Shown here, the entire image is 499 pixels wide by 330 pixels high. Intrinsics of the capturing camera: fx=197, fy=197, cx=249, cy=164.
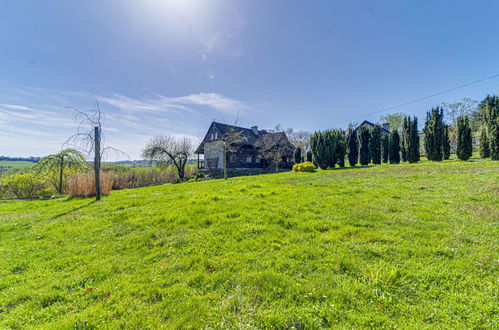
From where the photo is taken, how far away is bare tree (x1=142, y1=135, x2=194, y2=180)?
93.7 ft

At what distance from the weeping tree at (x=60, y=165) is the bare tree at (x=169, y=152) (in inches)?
537

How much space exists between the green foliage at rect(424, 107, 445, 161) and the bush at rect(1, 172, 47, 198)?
105 feet

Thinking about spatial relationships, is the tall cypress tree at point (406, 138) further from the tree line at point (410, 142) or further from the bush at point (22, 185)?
the bush at point (22, 185)

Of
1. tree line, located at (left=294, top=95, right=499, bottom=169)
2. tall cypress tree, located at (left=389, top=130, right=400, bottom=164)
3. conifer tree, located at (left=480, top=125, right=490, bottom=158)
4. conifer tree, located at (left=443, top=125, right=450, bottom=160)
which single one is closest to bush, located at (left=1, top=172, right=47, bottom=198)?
tree line, located at (left=294, top=95, right=499, bottom=169)

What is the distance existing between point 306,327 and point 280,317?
29 centimetres

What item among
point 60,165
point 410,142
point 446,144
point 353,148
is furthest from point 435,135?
point 60,165

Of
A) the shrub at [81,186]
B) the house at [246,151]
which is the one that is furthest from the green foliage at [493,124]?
the shrub at [81,186]

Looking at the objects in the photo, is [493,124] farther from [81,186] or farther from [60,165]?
[60,165]

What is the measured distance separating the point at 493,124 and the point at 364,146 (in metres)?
10.4

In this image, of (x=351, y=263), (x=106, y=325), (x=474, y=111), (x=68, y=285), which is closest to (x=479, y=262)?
(x=351, y=263)

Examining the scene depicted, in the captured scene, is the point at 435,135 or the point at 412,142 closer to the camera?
the point at 435,135

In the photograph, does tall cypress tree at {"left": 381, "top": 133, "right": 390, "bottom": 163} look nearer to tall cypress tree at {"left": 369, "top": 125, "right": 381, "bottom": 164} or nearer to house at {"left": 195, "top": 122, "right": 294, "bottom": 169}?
tall cypress tree at {"left": 369, "top": 125, "right": 381, "bottom": 164}

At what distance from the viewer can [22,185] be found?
13.4m

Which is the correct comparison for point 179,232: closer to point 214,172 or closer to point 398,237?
point 398,237
